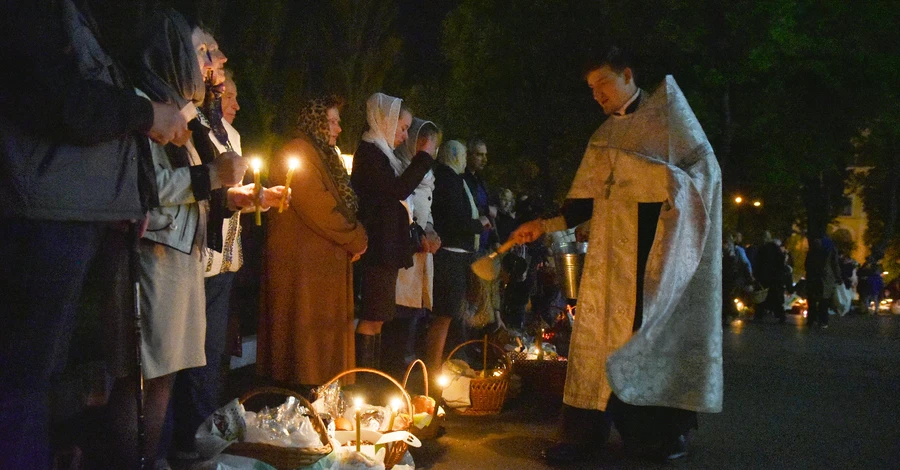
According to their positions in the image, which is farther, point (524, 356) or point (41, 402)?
point (524, 356)

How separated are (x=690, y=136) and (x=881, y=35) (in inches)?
858

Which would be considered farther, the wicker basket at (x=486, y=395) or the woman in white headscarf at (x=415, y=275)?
the woman in white headscarf at (x=415, y=275)

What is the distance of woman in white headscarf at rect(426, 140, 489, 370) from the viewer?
6.09 meters

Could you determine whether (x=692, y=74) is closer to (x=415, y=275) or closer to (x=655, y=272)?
(x=415, y=275)

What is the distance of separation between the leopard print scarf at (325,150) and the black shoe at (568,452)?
5.40 ft

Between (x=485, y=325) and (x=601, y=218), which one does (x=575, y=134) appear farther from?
(x=601, y=218)

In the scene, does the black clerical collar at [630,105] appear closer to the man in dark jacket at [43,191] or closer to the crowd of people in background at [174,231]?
the crowd of people in background at [174,231]

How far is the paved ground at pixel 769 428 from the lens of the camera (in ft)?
15.2

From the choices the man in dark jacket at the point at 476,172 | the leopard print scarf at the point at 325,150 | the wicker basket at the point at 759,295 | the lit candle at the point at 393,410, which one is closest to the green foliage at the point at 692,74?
the wicker basket at the point at 759,295

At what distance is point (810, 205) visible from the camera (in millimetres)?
35812

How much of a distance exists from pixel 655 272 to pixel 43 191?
2846 mm

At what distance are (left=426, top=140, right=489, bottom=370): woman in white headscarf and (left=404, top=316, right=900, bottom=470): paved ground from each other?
734 mm

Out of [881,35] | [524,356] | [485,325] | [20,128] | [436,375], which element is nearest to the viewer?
[20,128]

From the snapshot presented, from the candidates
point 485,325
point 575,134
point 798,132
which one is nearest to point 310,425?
point 485,325
